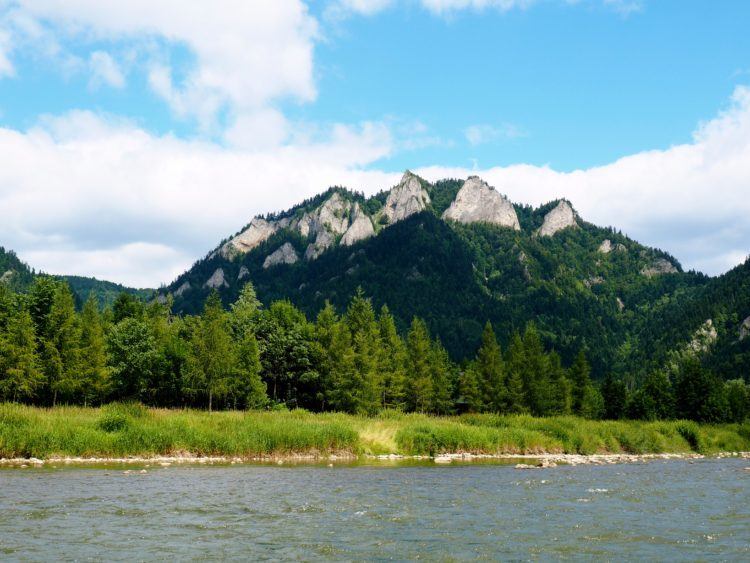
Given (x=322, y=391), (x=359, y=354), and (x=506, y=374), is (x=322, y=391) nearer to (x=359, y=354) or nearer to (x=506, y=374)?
(x=359, y=354)

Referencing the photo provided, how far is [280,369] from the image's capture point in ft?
318

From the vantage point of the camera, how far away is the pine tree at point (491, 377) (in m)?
108

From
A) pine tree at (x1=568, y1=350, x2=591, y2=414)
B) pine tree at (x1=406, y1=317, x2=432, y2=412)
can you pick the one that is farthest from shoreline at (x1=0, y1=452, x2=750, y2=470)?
pine tree at (x1=568, y1=350, x2=591, y2=414)

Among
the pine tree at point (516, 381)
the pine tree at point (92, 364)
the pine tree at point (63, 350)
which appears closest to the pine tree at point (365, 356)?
the pine tree at point (516, 381)

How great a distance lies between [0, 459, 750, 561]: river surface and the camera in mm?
18438

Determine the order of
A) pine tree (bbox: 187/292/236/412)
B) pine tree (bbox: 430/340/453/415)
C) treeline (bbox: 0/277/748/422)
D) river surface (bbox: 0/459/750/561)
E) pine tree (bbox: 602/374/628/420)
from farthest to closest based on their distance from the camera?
1. pine tree (bbox: 602/374/628/420)
2. pine tree (bbox: 430/340/453/415)
3. pine tree (bbox: 187/292/236/412)
4. treeline (bbox: 0/277/748/422)
5. river surface (bbox: 0/459/750/561)

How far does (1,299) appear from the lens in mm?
76500

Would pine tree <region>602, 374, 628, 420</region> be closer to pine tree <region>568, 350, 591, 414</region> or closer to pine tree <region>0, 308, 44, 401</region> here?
pine tree <region>568, 350, 591, 414</region>

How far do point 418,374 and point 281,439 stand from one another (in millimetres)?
58748

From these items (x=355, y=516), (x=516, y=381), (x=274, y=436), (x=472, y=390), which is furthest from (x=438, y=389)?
(x=355, y=516)

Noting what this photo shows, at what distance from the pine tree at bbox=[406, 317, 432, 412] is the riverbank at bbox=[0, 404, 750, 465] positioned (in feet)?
101

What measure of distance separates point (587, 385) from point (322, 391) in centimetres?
5594

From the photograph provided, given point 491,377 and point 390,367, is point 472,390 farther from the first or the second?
point 390,367

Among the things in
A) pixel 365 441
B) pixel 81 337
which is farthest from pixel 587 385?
→ pixel 81 337
